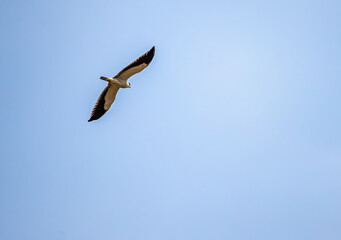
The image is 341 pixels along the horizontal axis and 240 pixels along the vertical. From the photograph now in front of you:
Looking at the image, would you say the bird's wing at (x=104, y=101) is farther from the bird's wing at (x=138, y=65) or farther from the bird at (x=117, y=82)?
the bird's wing at (x=138, y=65)

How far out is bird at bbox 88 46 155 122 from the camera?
25891 mm

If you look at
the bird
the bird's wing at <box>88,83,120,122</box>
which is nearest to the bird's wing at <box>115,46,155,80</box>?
the bird

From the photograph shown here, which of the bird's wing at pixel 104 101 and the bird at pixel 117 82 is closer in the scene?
the bird at pixel 117 82

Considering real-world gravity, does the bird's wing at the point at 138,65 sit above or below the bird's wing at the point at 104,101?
above

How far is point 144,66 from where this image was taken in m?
26.4

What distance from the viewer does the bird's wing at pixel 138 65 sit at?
25.7m

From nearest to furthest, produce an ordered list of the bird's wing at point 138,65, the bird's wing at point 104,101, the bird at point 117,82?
the bird's wing at point 138,65, the bird at point 117,82, the bird's wing at point 104,101

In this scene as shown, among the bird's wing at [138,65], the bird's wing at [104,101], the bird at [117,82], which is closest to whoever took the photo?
the bird's wing at [138,65]

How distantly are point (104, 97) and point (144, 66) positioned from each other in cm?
400

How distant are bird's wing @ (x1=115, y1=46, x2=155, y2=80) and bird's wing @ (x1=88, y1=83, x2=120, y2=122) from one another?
1408 millimetres

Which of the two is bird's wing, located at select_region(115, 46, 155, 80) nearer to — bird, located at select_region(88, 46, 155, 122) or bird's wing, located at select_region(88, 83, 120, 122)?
bird, located at select_region(88, 46, 155, 122)

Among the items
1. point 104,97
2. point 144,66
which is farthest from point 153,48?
point 104,97

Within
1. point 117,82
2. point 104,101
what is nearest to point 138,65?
point 117,82

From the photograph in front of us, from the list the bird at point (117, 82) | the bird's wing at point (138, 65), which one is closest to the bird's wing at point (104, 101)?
the bird at point (117, 82)
